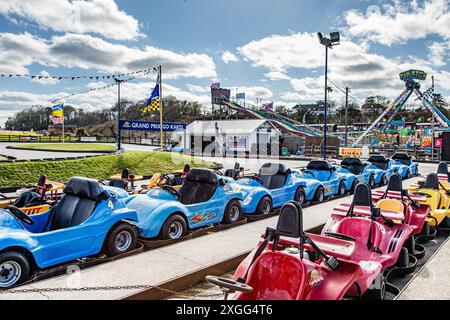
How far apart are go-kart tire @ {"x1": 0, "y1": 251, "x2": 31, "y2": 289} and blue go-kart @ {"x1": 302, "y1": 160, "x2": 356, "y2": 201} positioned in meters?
8.23

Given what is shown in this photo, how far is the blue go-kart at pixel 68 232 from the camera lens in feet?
14.2

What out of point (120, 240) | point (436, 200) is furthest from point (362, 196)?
point (120, 240)

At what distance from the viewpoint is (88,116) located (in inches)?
3607

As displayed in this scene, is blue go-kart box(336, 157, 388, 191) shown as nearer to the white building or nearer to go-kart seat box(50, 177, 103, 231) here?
go-kart seat box(50, 177, 103, 231)

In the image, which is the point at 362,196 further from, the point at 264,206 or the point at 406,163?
the point at 406,163

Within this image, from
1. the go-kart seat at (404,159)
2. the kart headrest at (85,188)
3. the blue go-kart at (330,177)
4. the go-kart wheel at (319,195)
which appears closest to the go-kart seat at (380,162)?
the go-kart seat at (404,159)

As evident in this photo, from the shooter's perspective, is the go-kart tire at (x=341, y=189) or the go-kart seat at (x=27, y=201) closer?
the go-kart seat at (x=27, y=201)

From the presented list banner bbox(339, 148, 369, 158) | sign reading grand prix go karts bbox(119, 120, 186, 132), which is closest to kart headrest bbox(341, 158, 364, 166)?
banner bbox(339, 148, 369, 158)

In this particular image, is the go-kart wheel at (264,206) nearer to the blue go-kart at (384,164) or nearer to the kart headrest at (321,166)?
the kart headrest at (321,166)

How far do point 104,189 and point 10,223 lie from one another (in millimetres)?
1309

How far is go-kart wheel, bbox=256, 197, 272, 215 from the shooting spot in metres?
8.29

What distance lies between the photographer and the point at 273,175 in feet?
31.7

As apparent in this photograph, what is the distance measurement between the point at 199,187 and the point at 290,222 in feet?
14.0

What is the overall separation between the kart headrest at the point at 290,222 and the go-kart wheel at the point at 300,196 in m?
6.23
